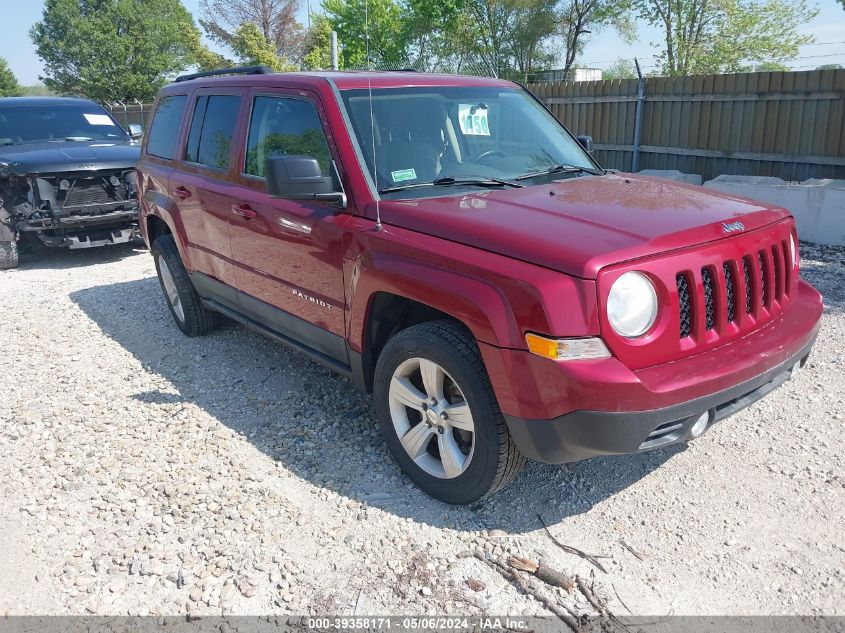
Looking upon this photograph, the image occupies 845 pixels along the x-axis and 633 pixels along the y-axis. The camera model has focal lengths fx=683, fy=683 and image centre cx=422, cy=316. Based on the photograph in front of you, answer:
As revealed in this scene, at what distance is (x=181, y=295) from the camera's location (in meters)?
5.54

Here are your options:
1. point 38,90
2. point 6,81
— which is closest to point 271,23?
point 6,81

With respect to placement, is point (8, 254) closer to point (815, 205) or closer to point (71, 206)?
point (71, 206)

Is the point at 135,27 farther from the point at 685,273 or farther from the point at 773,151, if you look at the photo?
the point at 685,273

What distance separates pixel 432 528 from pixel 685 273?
5.16ft

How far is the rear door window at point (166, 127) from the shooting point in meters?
5.28

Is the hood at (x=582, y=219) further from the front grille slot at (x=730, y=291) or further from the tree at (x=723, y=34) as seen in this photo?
the tree at (x=723, y=34)

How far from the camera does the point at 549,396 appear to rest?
2611 millimetres

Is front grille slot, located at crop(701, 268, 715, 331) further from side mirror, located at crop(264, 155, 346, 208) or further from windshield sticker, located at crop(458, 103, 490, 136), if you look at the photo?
side mirror, located at crop(264, 155, 346, 208)

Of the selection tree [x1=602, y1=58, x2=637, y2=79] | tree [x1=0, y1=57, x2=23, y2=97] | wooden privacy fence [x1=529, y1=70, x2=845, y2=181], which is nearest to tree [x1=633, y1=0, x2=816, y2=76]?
tree [x1=602, y1=58, x2=637, y2=79]

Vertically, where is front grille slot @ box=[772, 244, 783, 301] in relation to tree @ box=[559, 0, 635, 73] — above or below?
below

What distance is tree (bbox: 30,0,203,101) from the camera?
42594mm

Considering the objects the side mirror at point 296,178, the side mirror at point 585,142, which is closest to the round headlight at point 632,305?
the side mirror at point 296,178

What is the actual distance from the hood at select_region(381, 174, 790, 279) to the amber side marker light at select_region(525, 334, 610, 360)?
246mm

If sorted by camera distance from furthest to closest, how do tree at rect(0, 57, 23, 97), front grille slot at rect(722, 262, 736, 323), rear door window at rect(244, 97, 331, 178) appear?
tree at rect(0, 57, 23, 97)
rear door window at rect(244, 97, 331, 178)
front grille slot at rect(722, 262, 736, 323)
